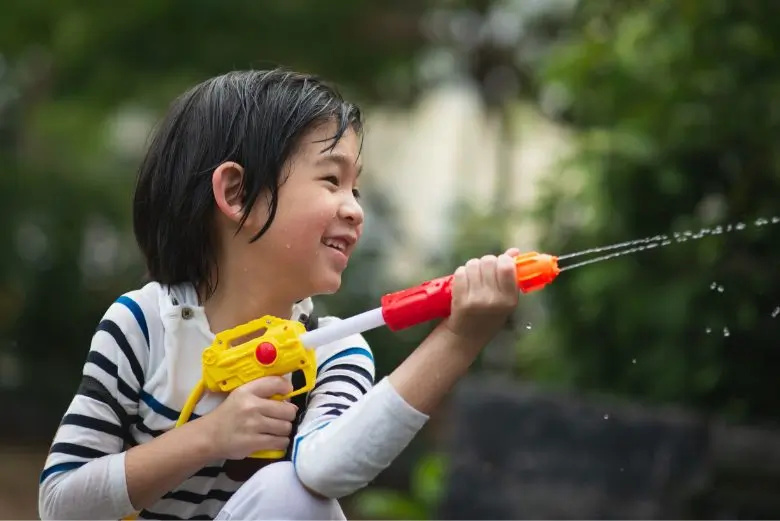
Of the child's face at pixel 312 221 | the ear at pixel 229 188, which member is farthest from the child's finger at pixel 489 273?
the ear at pixel 229 188

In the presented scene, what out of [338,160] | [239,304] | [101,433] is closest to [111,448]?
[101,433]

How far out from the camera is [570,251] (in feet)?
11.8

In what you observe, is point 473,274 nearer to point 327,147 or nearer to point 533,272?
point 533,272

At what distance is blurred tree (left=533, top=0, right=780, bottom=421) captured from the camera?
10.3 feet

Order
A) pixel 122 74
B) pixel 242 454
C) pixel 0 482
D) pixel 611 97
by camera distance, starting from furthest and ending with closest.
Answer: pixel 122 74 < pixel 0 482 < pixel 611 97 < pixel 242 454

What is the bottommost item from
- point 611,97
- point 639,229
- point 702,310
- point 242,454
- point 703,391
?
point 242,454

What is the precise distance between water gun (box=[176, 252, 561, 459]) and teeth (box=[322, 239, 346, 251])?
4.4 inches

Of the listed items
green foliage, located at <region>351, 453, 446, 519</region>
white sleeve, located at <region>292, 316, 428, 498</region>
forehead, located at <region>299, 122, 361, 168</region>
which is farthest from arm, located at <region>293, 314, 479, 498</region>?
green foliage, located at <region>351, 453, 446, 519</region>

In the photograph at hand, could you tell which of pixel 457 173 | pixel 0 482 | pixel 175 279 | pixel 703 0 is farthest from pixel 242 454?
pixel 457 173

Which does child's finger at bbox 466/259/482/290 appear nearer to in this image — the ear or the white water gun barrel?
the white water gun barrel

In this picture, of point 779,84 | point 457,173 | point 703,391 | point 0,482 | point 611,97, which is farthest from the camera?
point 457,173

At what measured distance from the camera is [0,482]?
4660mm

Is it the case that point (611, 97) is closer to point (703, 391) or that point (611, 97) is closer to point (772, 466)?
point (703, 391)

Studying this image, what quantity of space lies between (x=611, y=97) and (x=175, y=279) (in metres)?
2.20
